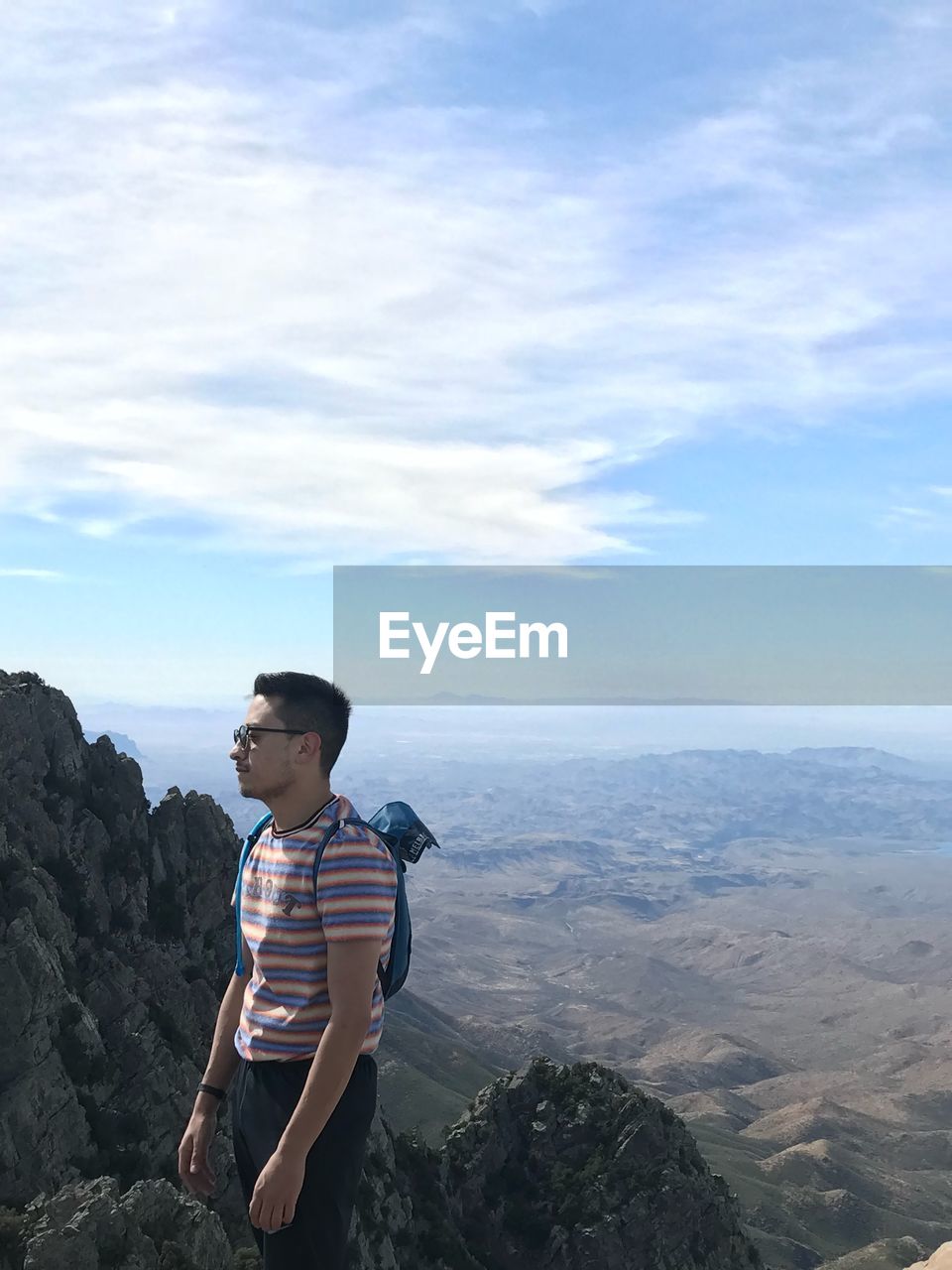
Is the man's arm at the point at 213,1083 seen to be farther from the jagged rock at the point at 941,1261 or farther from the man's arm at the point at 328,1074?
the jagged rock at the point at 941,1261

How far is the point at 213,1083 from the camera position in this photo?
972 centimetres

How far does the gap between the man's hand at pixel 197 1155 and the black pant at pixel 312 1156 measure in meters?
1.07

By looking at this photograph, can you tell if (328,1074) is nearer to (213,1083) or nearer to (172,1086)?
(213,1083)

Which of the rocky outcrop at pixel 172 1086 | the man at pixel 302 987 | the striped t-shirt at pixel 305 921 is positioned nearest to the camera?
the man at pixel 302 987

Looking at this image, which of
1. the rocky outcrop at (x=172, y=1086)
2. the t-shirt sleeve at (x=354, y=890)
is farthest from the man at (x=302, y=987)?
the rocky outcrop at (x=172, y=1086)

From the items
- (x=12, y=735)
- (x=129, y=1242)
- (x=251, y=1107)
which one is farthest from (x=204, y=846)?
(x=251, y=1107)

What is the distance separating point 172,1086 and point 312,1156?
52.7 meters

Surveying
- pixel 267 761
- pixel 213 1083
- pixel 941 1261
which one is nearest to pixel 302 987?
pixel 267 761

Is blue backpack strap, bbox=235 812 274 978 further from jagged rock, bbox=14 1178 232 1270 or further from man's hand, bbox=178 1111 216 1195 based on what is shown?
jagged rock, bbox=14 1178 232 1270

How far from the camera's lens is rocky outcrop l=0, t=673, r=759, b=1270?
49.1 metres

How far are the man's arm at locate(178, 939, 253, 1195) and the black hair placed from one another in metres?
1.86

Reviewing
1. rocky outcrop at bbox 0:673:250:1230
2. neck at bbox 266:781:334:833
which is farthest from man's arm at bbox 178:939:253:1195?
rocky outcrop at bbox 0:673:250:1230

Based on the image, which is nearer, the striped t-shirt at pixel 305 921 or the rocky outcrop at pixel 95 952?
the striped t-shirt at pixel 305 921

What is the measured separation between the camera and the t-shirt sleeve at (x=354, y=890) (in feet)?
26.7
